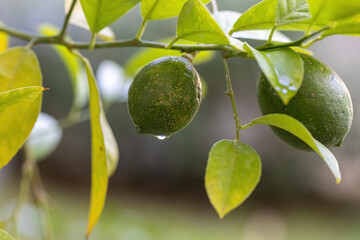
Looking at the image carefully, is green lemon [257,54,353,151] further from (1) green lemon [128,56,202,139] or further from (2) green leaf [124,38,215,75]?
(2) green leaf [124,38,215,75]

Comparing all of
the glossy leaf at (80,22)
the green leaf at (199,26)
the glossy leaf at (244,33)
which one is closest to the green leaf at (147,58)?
the glossy leaf at (80,22)

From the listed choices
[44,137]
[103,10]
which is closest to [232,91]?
[103,10]

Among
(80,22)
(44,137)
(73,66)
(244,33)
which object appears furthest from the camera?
(44,137)

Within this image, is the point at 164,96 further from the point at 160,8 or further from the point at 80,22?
the point at 80,22

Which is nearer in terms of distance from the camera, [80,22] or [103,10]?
[103,10]

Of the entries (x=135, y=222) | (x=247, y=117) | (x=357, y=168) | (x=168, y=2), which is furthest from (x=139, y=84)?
(x=357, y=168)

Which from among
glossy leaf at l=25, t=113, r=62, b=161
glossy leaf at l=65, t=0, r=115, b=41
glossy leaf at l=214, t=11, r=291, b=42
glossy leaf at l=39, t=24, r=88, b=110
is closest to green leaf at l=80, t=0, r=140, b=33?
glossy leaf at l=214, t=11, r=291, b=42

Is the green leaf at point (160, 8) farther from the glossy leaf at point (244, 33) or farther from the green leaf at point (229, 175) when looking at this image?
the green leaf at point (229, 175)
